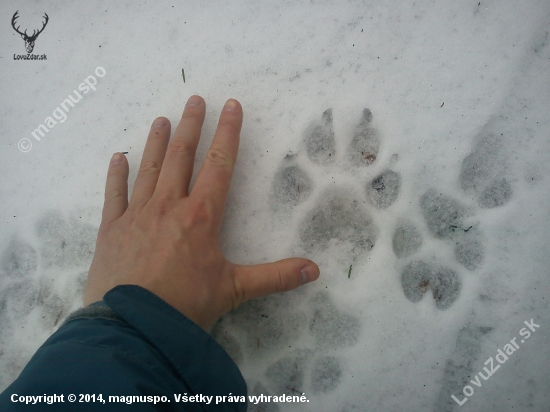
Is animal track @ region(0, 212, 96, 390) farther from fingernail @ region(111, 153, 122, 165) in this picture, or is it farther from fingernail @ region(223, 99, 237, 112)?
fingernail @ region(223, 99, 237, 112)

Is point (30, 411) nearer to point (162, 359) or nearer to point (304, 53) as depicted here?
point (162, 359)

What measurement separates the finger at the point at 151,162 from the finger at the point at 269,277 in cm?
34

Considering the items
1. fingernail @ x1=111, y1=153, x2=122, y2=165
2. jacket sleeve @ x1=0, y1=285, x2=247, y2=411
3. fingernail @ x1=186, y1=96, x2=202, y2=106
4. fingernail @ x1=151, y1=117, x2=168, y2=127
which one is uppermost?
fingernail @ x1=186, y1=96, x2=202, y2=106

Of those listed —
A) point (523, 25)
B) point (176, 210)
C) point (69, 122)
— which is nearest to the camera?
point (176, 210)

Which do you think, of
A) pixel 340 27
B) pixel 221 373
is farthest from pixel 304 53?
pixel 221 373

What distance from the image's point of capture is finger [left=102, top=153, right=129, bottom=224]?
3.61 ft

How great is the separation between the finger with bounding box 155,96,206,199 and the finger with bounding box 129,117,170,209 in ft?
0.13

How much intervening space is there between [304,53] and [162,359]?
3.08 ft

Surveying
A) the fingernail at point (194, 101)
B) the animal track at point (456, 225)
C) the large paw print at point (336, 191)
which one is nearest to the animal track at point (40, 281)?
the fingernail at point (194, 101)

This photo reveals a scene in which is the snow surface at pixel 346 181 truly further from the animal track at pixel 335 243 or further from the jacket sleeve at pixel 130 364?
the jacket sleeve at pixel 130 364

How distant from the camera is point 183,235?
98cm

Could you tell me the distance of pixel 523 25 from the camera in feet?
3.68

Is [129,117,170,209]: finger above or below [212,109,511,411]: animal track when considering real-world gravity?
above

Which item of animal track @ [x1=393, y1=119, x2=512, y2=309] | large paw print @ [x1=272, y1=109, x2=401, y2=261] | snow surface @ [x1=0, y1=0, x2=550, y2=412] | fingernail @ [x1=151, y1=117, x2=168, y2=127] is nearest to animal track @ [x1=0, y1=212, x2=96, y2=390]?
snow surface @ [x1=0, y1=0, x2=550, y2=412]
